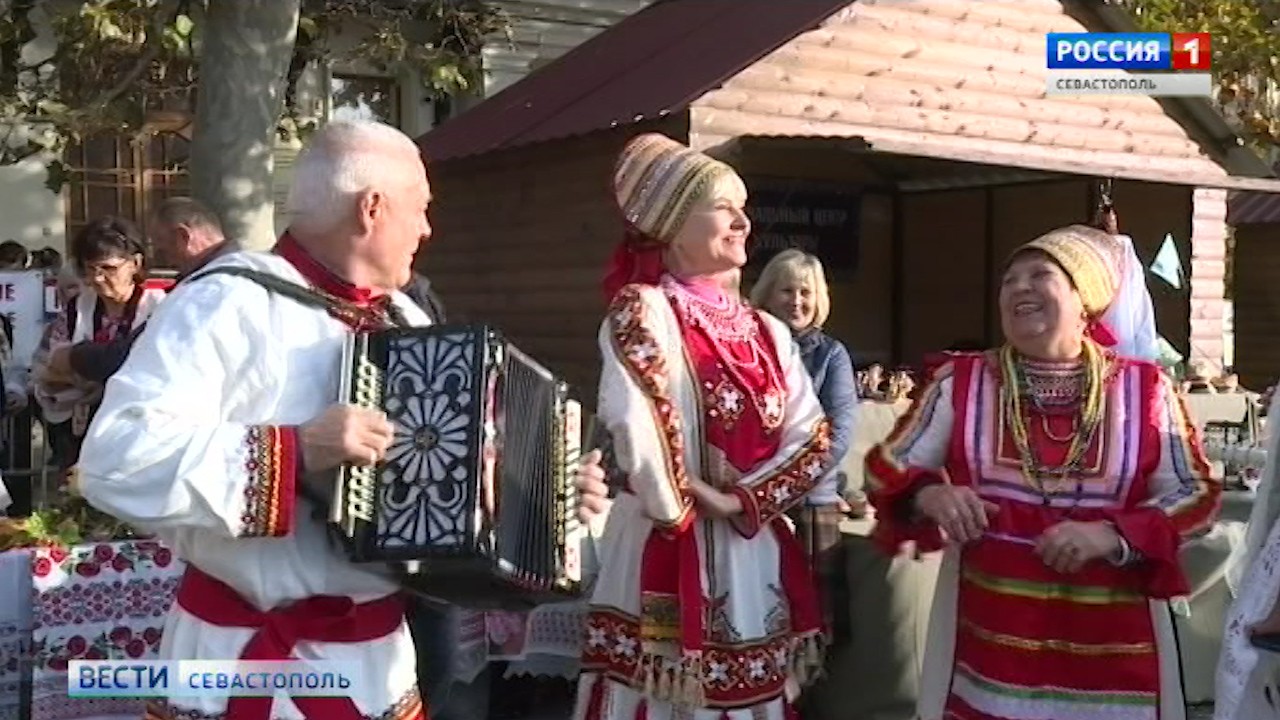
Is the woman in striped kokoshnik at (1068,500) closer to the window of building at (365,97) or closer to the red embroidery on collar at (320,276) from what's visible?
the red embroidery on collar at (320,276)

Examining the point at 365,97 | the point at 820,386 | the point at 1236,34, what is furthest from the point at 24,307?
the point at 1236,34

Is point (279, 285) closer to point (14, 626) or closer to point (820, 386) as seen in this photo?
point (14, 626)

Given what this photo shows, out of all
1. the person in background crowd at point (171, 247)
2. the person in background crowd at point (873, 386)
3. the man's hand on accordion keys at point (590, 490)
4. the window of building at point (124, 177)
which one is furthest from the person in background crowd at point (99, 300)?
the window of building at point (124, 177)

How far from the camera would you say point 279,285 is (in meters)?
2.00

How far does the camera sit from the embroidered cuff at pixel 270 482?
1.86 metres

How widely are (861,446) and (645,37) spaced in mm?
3869

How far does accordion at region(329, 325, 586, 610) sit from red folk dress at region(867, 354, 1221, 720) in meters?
1.14

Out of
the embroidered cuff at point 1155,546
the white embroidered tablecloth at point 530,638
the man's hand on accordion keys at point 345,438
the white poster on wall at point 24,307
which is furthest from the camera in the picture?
the white poster on wall at point 24,307

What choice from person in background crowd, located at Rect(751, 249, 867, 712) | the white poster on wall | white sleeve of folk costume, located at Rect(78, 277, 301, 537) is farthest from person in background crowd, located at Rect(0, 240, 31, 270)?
white sleeve of folk costume, located at Rect(78, 277, 301, 537)

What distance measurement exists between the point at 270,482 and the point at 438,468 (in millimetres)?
230

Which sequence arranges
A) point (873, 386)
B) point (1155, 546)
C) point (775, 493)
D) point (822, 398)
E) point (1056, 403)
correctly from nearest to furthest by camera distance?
point (1155, 546), point (1056, 403), point (775, 493), point (822, 398), point (873, 386)

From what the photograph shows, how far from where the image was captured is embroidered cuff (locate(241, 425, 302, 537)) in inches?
73.4

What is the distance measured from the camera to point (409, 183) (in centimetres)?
211

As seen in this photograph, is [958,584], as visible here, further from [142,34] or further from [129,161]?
[129,161]
